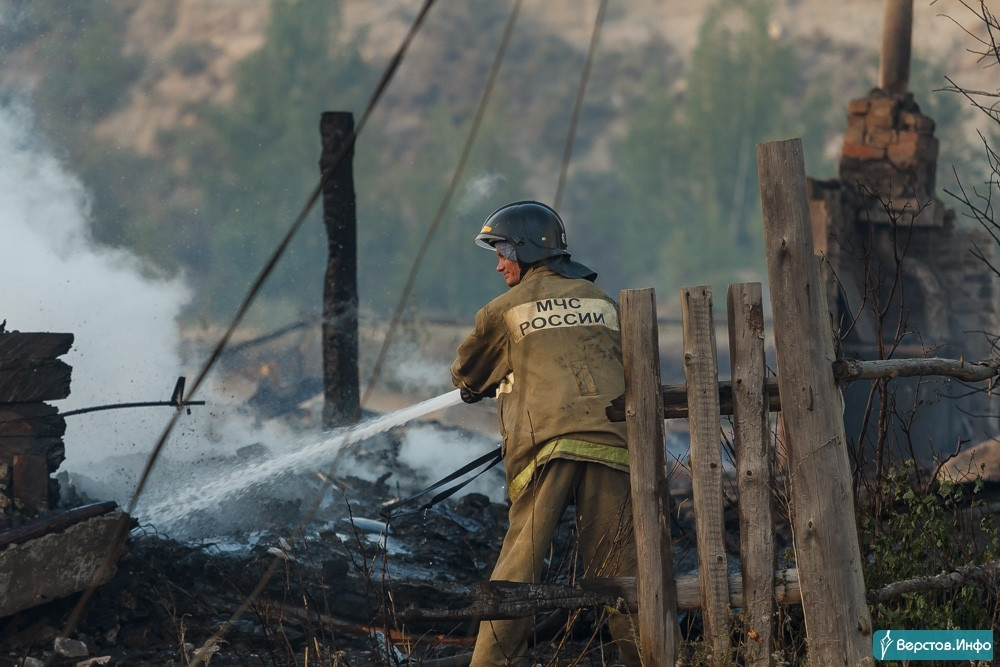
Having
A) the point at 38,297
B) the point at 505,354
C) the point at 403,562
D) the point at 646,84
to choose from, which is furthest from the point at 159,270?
the point at 505,354

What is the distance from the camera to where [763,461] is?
4191 mm

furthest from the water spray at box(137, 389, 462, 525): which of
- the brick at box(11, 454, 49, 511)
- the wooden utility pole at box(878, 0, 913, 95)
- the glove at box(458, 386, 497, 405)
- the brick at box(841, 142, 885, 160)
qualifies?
the wooden utility pole at box(878, 0, 913, 95)

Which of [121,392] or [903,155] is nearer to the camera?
[903,155]

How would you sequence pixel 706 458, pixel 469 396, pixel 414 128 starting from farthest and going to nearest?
pixel 414 128 → pixel 469 396 → pixel 706 458

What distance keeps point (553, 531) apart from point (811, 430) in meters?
1.16

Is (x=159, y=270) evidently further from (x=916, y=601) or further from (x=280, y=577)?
(x=916, y=601)

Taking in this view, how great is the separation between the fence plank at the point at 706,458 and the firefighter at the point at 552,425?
1.28ft

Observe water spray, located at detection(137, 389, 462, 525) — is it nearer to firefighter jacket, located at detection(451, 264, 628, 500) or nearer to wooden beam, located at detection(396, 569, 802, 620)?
firefighter jacket, located at detection(451, 264, 628, 500)

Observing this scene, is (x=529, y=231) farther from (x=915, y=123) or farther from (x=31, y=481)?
(x=915, y=123)

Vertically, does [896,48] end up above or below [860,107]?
above

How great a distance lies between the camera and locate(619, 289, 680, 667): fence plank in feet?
13.8

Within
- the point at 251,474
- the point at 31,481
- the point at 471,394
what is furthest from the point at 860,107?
the point at 471,394

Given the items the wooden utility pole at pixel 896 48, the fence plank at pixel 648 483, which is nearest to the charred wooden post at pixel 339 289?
the fence plank at pixel 648 483

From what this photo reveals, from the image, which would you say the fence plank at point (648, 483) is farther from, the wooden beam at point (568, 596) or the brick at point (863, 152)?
the brick at point (863, 152)
